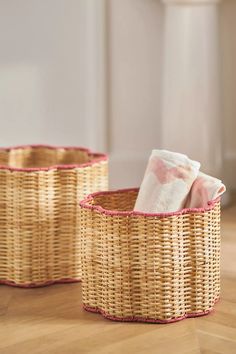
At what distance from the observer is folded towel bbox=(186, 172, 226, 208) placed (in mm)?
A: 2131

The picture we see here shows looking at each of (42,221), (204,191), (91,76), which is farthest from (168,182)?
(91,76)

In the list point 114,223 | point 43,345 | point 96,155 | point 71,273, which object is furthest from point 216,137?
point 43,345

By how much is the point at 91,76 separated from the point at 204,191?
123 cm

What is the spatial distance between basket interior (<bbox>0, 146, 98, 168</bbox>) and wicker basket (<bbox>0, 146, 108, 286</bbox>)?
0.22m

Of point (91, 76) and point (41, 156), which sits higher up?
point (91, 76)

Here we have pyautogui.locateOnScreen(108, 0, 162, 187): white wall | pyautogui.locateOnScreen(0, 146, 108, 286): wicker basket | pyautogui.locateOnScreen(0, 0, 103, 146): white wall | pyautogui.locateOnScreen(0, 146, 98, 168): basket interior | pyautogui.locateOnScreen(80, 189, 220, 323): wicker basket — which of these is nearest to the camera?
pyautogui.locateOnScreen(80, 189, 220, 323): wicker basket

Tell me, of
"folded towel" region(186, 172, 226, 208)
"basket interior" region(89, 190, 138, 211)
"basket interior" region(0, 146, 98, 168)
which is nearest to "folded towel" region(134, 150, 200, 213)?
"folded towel" region(186, 172, 226, 208)

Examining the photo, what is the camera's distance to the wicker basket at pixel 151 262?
2002 mm

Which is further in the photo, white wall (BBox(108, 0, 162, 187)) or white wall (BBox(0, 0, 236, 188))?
white wall (BBox(108, 0, 162, 187))

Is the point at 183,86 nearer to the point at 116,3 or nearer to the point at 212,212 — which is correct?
the point at 116,3

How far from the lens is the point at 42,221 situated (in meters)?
2.29

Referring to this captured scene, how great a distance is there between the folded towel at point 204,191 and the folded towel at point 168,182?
0.02 metres

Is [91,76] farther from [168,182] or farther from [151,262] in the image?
[151,262]

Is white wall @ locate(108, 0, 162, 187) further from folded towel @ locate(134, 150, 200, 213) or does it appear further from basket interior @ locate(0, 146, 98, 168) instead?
folded towel @ locate(134, 150, 200, 213)
